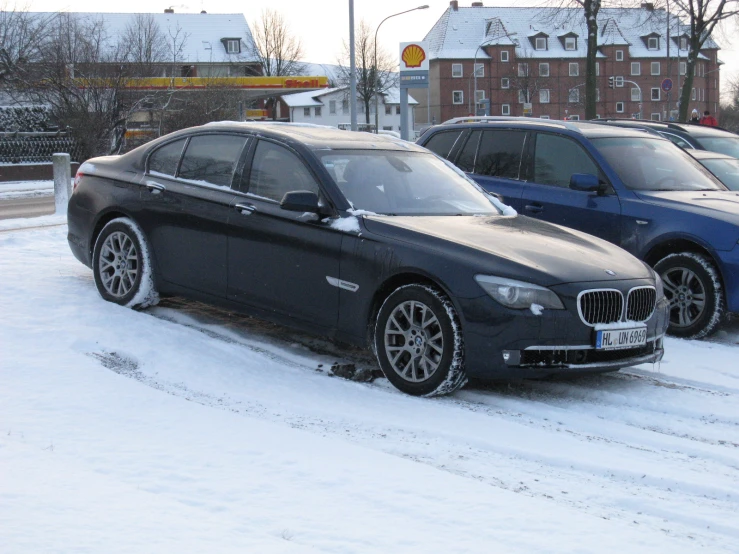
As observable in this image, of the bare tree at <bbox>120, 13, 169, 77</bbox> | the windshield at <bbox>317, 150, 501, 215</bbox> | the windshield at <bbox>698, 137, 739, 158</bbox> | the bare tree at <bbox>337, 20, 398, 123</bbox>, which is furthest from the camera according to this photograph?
the bare tree at <bbox>337, 20, 398, 123</bbox>

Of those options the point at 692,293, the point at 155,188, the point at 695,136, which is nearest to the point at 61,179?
the point at 155,188

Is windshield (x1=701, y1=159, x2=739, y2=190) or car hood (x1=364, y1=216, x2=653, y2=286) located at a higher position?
windshield (x1=701, y1=159, x2=739, y2=190)

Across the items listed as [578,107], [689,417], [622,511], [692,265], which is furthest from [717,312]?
[578,107]

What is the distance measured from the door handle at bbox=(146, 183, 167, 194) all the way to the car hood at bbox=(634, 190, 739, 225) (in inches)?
169

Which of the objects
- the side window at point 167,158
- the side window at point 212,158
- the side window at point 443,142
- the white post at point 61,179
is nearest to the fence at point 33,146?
the white post at point 61,179

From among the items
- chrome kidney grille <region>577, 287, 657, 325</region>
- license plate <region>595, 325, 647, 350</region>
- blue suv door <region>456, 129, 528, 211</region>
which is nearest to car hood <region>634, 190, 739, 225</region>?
blue suv door <region>456, 129, 528, 211</region>

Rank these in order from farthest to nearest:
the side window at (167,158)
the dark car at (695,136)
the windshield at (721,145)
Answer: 1. the windshield at (721,145)
2. the dark car at (695,136)
3. the side window at (167,158)

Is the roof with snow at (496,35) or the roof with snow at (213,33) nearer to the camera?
the roof with snow at (213,33)

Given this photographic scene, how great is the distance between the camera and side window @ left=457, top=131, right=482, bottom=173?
33.5 ft

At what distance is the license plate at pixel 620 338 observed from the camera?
19.2 feet

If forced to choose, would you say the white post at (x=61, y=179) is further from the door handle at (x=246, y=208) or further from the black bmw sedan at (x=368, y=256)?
the door handle at (x=246, y=208)

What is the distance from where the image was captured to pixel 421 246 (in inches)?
237

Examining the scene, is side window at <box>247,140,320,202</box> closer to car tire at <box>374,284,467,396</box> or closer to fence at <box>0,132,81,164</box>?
car tire at <box>374,284,467,396</box>

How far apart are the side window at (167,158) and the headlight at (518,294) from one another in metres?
3.20
